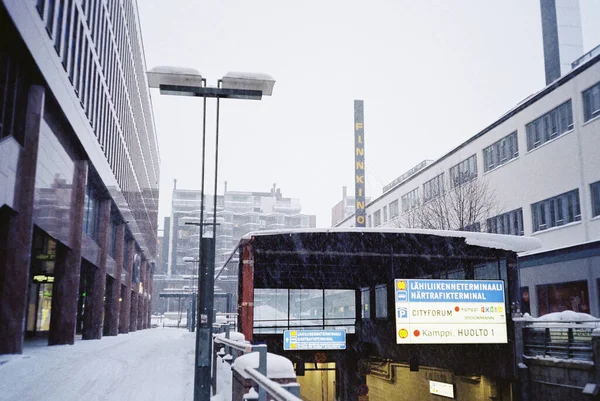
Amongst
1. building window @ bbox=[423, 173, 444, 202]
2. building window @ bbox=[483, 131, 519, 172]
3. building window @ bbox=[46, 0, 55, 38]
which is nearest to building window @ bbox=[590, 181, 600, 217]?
building window @ bbox=[483, 131, 519, 172]

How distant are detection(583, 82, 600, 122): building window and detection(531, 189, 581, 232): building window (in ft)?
13.6

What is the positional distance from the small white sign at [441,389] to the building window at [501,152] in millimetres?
16839

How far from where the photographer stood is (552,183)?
33.3 metres

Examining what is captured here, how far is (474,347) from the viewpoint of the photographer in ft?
77.2

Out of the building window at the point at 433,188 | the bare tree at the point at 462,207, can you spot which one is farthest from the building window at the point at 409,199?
the bare tree at the point at 462,207

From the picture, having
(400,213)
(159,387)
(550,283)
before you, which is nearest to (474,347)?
(550,283)

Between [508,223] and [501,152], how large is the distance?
199 inches

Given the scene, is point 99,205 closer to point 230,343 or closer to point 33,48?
point 33,48

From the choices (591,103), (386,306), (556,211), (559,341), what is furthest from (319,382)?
(591,103)

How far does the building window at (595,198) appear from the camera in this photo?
1170 inches

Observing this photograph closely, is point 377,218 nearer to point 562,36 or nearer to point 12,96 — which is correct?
point 562,36

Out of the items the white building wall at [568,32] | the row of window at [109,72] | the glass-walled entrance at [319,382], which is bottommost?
the glass-walled entrance at [319,382]

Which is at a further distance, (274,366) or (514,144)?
(514,144)

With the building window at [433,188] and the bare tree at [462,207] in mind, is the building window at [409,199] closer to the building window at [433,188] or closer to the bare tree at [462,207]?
the building window at [433,188]
